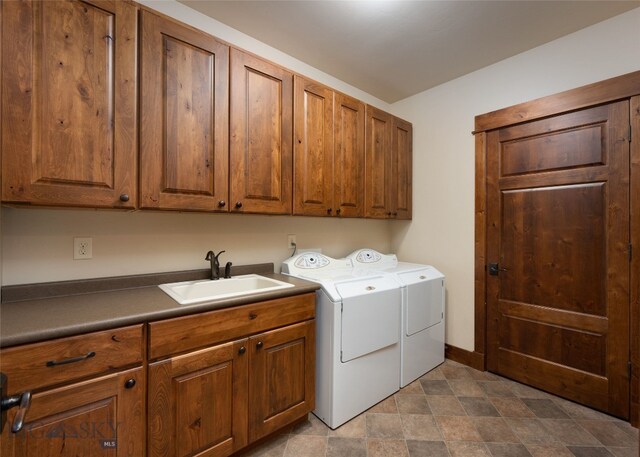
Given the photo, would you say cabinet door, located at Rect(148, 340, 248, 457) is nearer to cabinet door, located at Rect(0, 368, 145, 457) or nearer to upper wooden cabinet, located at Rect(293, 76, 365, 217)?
cabinet door, located at Rect(0, 368, 145, 457)

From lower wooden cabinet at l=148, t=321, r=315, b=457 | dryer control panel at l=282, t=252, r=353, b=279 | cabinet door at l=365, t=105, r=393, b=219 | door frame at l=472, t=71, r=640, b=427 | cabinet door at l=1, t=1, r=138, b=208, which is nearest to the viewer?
cabinet door at l=1, t=1, r=138, b=208

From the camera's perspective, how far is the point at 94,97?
1.27m

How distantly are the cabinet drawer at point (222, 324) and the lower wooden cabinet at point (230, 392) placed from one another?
0.04m

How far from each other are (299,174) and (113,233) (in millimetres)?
1157

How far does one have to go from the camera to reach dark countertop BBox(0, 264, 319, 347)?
99 centimetres

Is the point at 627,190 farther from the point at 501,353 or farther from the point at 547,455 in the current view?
the point at 547,455

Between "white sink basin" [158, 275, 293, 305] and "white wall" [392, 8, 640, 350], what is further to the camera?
"white wall" [392, 8, 640, 350]

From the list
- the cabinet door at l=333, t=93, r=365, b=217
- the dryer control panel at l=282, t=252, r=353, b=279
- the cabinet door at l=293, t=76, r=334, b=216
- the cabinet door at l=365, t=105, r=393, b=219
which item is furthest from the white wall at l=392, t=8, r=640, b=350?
the cabinet door at l=293, t=76, r=334, b=216

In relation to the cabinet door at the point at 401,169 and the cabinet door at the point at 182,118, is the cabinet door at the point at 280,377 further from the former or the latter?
the cabinet door at the point at 401,169

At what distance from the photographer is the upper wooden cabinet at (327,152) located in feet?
6.54

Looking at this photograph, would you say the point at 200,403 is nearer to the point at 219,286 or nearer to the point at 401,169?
the point at 219,286

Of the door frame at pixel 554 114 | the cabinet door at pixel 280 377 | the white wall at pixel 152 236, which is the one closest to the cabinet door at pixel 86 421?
the cabinet door at pixel 280 377

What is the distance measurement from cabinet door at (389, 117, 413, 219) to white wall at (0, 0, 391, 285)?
659 millimetres

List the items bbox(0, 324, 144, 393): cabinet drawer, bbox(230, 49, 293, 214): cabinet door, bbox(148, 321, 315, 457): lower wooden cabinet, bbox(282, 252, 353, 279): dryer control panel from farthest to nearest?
bbox(282, 252, 353, 279): dryer control panel → bbox(230, 49, 293, 214): cabinet door → bbox(148, 321, 315, 457): lower wooden cabinet → bbox(0, 324, 144, 393): cabinet drawer
